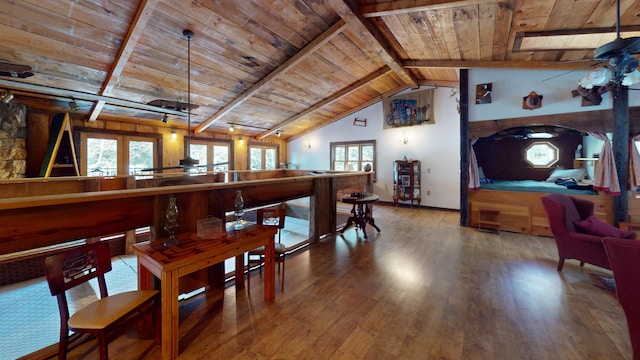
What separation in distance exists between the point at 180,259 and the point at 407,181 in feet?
20.8

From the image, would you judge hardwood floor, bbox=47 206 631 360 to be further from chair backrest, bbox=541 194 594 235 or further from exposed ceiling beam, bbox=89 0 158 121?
exposed ceiling beam, bbox=89 0 158 121

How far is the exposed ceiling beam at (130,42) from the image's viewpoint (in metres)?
2.97

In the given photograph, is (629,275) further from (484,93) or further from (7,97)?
(7,97)

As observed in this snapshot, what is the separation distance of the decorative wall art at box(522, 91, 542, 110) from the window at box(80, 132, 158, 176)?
786 centimetres

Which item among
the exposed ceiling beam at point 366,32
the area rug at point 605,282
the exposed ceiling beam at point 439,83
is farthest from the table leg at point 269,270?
the exposed ceiling beam at point 439,83

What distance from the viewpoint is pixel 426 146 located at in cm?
692

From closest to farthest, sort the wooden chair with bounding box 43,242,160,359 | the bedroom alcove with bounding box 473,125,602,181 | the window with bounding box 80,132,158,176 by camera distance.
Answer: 1. the wooden chair with bounding box 43,242,160,359
2. the bedroom alcove with bounding box 473,125,602,181
3. the window with bounding box 80,132,158,176

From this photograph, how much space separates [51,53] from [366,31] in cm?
457

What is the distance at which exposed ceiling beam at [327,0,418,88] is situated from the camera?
3.27 m

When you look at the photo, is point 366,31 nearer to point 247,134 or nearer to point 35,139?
point 247,134

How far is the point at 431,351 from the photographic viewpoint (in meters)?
1.70

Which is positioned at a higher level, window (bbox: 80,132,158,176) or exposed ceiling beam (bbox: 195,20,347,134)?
exposed ceiling beam (bbox: 195,20,347,134)

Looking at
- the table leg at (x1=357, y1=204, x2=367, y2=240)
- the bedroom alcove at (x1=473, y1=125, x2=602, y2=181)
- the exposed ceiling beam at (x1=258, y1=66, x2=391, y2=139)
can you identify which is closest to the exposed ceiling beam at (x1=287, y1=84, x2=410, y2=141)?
the exposed ceiling beam at (x1=258, y1=66, x2=391, y2=139)

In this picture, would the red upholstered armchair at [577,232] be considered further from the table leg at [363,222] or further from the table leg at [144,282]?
the table leg at [144,282]
